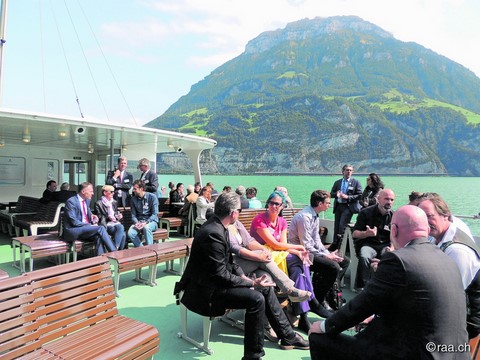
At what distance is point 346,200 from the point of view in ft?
22.2

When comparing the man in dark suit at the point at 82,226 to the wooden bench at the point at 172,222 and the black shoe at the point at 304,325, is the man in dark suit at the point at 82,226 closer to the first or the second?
the wooden bench at the point at 172,222

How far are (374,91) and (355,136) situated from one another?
4924 cm

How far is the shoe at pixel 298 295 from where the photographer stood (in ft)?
11.8

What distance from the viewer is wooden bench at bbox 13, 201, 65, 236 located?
6.88m

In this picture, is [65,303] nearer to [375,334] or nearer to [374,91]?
[375,334]

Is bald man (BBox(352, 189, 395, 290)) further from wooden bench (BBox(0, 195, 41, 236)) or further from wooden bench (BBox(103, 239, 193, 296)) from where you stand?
wooden bench (BBox(0, 195, 41, 236))

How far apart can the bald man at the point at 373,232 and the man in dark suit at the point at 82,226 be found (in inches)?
147

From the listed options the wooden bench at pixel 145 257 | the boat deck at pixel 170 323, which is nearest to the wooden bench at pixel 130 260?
the wooden bench at pixel 145 257

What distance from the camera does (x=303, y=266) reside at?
3.95 m

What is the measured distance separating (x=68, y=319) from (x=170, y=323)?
4.91ft

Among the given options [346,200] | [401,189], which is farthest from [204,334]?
[401,189]

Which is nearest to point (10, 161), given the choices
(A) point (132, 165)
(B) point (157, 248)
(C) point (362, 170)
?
(A) point (132, 165)

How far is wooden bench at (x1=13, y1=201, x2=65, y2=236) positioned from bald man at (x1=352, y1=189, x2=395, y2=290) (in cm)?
575

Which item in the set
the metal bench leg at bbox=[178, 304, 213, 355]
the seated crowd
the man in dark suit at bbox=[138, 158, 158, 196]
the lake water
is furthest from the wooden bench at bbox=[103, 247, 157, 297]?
the lake water
